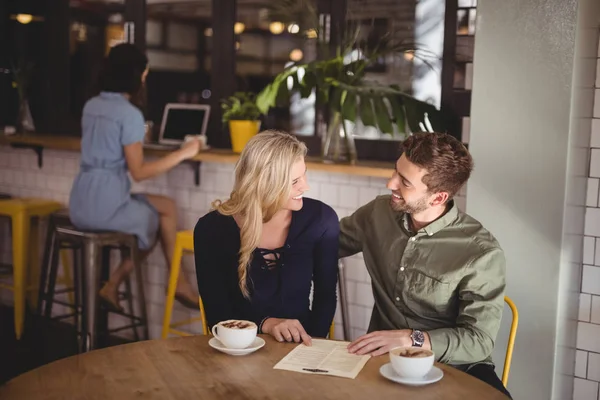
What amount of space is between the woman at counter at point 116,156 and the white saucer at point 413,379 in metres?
2.42

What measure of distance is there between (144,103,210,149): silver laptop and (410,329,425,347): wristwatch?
8.42 feet

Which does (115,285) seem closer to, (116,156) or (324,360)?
(116,156)

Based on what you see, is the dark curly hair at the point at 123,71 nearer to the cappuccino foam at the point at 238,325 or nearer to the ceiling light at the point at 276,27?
the ceiling light at the point at 276,27

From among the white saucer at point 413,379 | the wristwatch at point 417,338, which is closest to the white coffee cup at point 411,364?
the white saucer at point 413,379

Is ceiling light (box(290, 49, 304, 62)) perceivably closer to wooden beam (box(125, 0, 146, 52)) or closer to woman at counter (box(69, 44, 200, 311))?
woman at counter (box(69, 44, 200, 311))

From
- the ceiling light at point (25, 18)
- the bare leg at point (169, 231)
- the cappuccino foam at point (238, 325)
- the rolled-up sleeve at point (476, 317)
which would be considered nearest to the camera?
the cappuccino foam at point (238, 325)

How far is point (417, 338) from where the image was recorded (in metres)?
2.23

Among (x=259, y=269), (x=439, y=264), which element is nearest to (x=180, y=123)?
(x=259, y=269)

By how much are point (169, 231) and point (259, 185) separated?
205 centimetres

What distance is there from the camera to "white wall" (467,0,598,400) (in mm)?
2797

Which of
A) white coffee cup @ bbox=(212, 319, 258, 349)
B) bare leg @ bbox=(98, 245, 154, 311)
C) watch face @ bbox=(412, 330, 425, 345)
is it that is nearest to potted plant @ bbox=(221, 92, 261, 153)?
bare leg @ bbox=(98, 245, 154, 311)

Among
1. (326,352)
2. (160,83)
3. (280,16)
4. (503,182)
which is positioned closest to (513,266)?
(503,182)

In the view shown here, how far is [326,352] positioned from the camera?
208 centimetres

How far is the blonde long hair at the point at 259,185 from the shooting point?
2.48m
